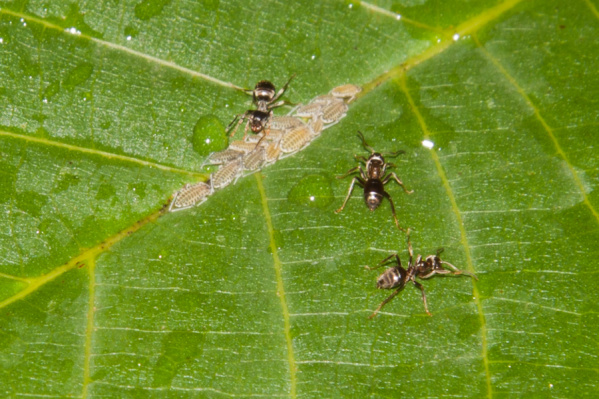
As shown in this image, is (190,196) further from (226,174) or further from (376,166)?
(376,166)

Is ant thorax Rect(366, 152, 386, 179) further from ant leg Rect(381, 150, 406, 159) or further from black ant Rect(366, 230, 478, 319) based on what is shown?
black ant Rect(366, 230, 478, 319)

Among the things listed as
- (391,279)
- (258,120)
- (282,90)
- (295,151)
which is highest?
(282,90)

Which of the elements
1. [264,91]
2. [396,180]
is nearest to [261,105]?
[264,91]

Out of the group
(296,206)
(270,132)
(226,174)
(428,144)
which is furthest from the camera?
(270,132)

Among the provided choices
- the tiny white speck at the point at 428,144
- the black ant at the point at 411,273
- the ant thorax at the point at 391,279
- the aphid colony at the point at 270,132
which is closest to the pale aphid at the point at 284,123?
the aphid colony at the point at 270,132

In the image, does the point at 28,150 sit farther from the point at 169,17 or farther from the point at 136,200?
the point at 169,17

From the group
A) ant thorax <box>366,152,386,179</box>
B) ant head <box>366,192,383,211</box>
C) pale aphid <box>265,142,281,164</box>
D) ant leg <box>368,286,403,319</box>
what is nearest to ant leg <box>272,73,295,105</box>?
pale aphid <box>265,142,281,164</box>

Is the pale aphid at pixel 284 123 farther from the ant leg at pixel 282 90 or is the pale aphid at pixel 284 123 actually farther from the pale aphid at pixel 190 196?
the pale aphid at pixel 190 196
